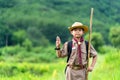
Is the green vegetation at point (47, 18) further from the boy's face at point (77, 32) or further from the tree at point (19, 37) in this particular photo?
the boy's face at point (77, 32)

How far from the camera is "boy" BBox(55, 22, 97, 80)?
6125 millimetres

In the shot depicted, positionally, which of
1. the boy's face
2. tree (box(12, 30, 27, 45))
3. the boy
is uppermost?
the boy's face

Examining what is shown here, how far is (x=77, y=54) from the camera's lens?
20.1 ft

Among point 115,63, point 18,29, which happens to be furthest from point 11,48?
point 115,63

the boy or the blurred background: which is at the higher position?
the boy

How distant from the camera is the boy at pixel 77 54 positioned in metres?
6.12

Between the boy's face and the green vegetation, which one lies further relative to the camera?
the green vegetation

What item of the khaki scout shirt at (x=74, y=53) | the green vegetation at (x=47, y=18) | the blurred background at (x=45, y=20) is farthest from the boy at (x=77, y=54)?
the green vegetation at (x=47, y=18)

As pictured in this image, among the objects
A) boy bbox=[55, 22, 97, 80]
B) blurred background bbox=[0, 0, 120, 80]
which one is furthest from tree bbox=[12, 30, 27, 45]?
boy bbox=[55, 22, 97, 80]

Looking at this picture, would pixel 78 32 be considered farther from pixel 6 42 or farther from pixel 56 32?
pixel 56 32

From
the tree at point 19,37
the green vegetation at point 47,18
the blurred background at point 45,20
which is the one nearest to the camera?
the blurred background at point 45,20

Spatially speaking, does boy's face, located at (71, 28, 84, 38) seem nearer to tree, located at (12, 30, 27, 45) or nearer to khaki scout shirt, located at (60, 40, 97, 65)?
khaki scout shirt, located at (60, 40, 97, 65)

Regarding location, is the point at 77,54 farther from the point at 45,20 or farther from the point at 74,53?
the point at 45,20

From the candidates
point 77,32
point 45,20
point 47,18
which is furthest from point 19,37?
point 77,32
